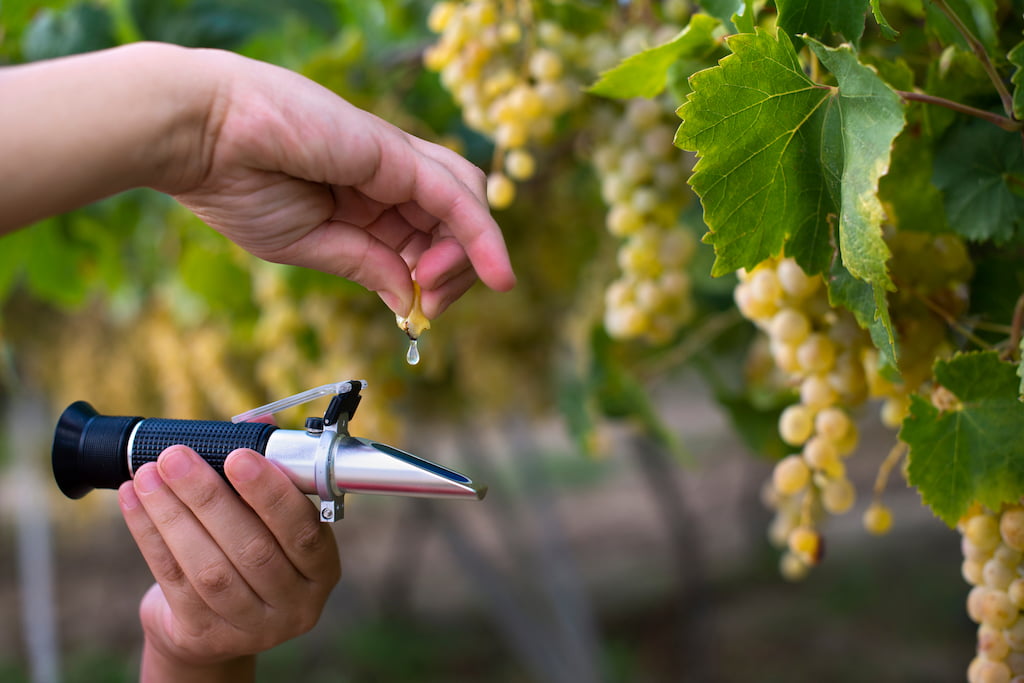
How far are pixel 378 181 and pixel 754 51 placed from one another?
233 mm

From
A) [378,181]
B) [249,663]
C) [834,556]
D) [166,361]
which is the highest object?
[378,181]

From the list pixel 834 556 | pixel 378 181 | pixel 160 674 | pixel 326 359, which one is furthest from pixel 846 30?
pixel 834 556

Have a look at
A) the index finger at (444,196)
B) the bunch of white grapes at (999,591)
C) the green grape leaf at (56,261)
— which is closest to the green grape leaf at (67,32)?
the green grape leaf at (56,261)

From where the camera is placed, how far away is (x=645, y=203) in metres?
0.86

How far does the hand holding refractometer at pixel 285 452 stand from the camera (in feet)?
1.59

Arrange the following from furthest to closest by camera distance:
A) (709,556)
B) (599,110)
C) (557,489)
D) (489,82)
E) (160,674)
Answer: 1. (557,489)
2. (709,556)
3. (599,110)
4. (489,82)
5. (160,674)

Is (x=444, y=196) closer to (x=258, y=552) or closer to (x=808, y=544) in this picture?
(x=258, y=552)

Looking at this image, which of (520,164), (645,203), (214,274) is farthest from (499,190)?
(214,274)

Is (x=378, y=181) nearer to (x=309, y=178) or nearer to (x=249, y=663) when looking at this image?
(x=309, y=178)

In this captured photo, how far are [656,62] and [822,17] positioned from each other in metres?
0.16

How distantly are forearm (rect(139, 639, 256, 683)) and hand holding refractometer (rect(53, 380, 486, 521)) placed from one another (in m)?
0.16

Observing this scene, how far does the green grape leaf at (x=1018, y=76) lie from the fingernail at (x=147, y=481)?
0.56m

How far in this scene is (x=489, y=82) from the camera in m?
0.82

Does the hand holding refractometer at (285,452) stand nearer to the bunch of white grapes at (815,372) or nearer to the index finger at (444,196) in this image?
the index finger at (444,196)
